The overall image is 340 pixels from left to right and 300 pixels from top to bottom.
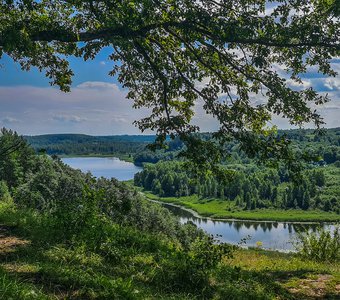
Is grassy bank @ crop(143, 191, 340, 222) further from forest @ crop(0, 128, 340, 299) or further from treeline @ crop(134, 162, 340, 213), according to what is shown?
forest @ crop(0, 128, 340, 299)

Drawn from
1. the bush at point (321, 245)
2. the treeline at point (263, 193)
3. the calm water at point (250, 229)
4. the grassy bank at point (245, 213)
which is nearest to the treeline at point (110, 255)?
the bush at point (321, 245)

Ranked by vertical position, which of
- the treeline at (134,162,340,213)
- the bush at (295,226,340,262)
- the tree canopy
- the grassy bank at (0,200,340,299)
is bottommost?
the treeline at (134,162,340,213)

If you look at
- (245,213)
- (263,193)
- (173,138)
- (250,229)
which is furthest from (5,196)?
(263,193)

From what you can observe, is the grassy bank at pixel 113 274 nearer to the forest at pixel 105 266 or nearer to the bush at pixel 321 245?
the forest at pixel 105 266

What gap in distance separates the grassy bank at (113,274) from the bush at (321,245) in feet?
7.26

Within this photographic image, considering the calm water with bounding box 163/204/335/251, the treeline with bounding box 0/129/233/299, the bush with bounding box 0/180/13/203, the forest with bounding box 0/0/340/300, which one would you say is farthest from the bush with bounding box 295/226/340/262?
the calm water with bounding box 163/204/335/251

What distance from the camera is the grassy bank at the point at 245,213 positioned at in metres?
143

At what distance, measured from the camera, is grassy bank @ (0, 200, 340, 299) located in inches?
216

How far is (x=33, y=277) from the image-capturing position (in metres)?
5.84

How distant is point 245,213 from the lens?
153125 mm

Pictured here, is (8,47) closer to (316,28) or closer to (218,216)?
(316,28)

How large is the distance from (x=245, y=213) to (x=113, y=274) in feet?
497

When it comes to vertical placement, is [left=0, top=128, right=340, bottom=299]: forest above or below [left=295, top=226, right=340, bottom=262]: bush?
above

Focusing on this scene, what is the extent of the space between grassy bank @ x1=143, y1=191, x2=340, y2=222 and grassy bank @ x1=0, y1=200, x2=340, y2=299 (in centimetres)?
13982
